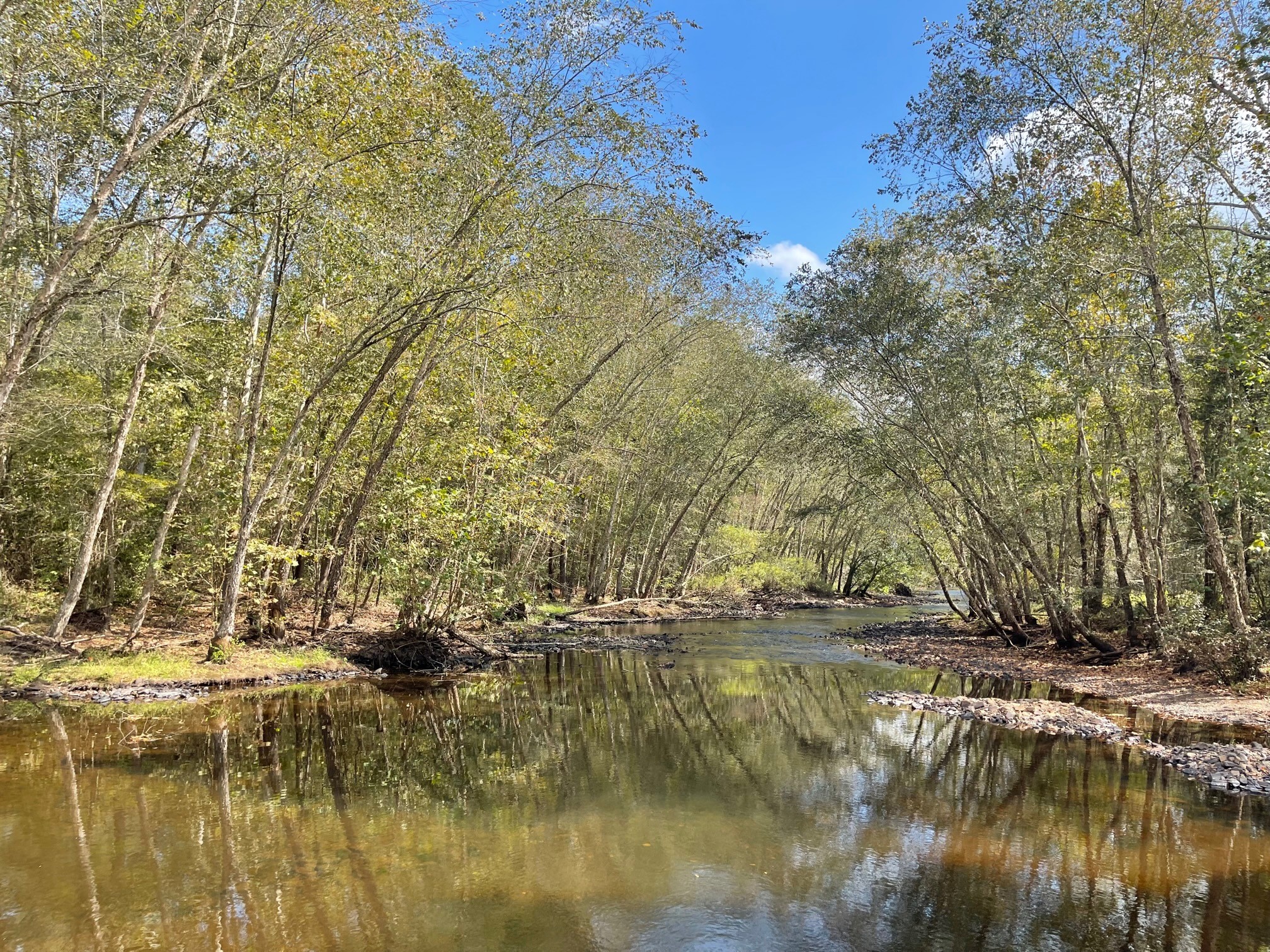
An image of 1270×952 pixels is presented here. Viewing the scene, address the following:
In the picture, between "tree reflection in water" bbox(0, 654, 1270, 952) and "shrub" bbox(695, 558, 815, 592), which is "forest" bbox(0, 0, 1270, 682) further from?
"shrub" bbox(695, 558, 815, 592)

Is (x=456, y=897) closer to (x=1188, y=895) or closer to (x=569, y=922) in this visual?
(x=569, y=922)

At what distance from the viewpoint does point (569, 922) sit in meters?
4.80

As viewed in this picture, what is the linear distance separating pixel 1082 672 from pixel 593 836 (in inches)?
544

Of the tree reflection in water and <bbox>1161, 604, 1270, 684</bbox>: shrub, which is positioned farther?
<bbox>1161, 604, 1270, 684</bbox>: shrub

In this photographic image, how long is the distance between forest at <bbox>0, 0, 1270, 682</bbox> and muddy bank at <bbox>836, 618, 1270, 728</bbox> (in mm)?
590

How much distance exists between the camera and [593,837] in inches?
246

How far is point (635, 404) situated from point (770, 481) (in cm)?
1875

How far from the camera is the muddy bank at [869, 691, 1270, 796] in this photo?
27.1ft

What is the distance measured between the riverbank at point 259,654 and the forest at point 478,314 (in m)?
0.60

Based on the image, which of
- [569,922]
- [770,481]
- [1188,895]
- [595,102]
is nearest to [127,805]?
[569,922]

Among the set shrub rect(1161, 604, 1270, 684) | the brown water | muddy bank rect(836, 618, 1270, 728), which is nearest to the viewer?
the brown water

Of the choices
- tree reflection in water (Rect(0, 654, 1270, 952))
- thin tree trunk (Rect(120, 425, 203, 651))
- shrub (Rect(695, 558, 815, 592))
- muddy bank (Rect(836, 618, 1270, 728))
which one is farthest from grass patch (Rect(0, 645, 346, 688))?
shrub (Rect(695, 558, 815, 592))

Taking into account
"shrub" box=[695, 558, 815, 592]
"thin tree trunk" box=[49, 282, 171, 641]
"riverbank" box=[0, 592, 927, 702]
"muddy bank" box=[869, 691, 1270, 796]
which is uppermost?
"thin tree trunk" box=[49, 282, 171, 641]

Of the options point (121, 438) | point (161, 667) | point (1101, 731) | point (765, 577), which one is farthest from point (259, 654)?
point (765, 577)
